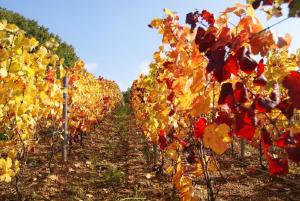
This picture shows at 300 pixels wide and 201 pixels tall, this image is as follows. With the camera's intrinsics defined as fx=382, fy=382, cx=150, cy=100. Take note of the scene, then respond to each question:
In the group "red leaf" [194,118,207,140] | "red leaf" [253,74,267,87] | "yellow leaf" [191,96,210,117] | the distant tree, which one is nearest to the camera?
"red leaf" [253,74,267,87]

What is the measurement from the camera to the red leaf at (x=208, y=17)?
1686mm

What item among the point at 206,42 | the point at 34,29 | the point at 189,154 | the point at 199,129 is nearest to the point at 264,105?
the point at 206,42

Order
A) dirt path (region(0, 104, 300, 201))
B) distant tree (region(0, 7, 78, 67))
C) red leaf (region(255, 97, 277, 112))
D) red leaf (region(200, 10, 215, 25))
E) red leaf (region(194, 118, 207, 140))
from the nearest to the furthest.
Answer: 1. red leaf (region(255, 97, 277, 112))
2. red leaf (region(200, 10, 215, 25))
3. red leaf (region(194, 118, 207, 140))
4. dirt path (region(0, 104, 300, 201))
5. distant tree (region(0, 7, 78, 67))

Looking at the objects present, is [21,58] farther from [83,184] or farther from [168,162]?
[168,162]

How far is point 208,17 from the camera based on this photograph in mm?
1712

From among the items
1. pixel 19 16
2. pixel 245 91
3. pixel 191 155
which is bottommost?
pixel 191 155

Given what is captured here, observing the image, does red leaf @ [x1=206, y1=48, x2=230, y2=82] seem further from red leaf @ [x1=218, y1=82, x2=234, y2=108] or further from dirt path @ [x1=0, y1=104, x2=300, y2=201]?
dirt path @ [x1=0, y1=104, x2=300, y2=201]

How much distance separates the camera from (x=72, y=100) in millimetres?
8398

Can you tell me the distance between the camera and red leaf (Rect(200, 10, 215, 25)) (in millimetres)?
1686

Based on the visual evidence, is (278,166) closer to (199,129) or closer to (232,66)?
(232,66)

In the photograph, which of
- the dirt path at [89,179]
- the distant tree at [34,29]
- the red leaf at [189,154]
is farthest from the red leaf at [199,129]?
the distant tree at [34,29]

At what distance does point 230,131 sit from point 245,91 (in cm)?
17

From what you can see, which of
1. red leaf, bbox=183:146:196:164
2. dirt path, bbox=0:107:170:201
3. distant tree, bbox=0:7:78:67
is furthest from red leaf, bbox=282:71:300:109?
distant tree, bbox=0:7:78:67

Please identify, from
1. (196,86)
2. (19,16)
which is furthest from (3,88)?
(19,16)
